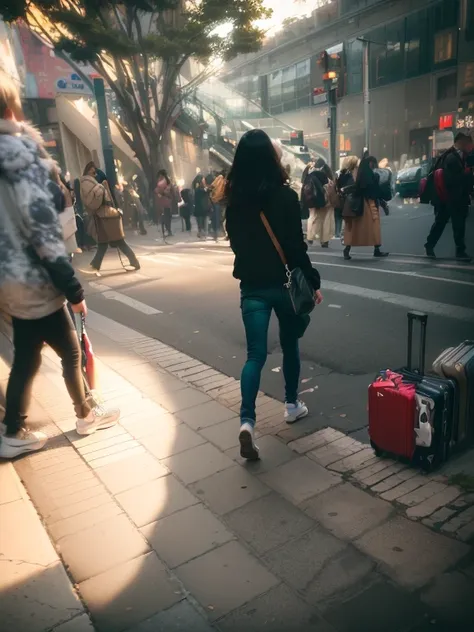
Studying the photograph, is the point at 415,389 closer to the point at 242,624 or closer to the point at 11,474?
the point at 242,624

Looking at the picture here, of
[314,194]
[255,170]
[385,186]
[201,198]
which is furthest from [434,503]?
[201,198]

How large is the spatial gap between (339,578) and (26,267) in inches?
89.6

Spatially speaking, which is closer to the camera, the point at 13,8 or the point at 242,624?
the point at 242,624

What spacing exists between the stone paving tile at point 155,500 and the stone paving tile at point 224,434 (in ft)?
1.54

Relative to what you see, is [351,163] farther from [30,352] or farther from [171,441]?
[30,352]

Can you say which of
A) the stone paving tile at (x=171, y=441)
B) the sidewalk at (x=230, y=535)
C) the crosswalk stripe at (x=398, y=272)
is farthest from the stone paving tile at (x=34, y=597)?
the crosswalk stripe at (x=398, y=272)

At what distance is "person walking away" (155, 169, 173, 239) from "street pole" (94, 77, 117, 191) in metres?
1.69

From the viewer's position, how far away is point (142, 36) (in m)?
17.2

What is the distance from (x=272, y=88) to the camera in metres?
47.0

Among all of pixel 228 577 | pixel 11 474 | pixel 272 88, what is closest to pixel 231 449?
pixel 228 577

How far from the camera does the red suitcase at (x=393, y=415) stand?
2.88 m

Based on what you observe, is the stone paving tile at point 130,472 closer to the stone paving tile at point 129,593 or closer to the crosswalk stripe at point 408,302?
the stone paving tile at point 129,593

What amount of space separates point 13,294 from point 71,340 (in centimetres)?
47

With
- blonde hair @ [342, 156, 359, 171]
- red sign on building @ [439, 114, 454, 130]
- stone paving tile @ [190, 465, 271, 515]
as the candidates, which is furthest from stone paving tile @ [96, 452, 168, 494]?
red sign on building @ [439, 114, 454, 130]
